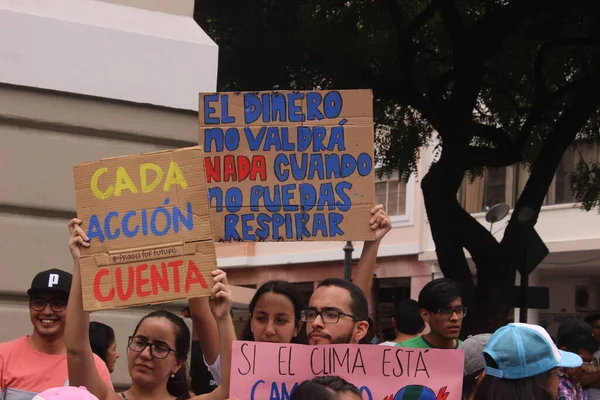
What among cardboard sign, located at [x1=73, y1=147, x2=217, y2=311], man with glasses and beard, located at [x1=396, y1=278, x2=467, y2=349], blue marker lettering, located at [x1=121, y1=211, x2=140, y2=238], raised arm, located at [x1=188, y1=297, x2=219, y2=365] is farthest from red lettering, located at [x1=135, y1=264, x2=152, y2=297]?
man with glasses and beard, located at [x1=396, y1=278, x2=467, y2=349]

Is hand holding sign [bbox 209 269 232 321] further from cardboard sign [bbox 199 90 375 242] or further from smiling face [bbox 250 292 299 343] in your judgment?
cardboard sign [bbox 199 90 375 242]

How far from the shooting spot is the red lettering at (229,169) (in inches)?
222

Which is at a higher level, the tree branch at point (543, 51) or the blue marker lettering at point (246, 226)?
the tree branch at point (543, 51)

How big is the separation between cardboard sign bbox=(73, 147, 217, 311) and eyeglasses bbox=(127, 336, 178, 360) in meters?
0.18

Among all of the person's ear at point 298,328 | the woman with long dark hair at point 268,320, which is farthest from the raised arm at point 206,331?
the person's ear at point 298,328

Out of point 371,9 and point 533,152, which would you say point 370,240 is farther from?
point 533,152

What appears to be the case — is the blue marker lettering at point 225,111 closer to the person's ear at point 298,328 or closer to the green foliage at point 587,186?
the person's ear at point 298,328

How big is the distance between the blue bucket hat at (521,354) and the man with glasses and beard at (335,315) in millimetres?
847

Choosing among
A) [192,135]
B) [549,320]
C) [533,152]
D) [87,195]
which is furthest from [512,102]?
[549,320]

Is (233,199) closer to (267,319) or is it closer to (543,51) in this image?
(267,319)

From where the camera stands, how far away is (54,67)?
6.87 metres

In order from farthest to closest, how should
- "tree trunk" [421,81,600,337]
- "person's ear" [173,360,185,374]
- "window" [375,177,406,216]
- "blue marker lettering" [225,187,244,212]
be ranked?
1. "window" [375,177,406,216]
2. "tree trunk" [421,81,600,337]
3. "blue marker lettering" [225,187,244,212]
4. "person's ear" [173,360,185,374]

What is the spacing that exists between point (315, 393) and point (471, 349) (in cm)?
188

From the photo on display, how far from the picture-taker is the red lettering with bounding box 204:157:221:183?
5.66 m
